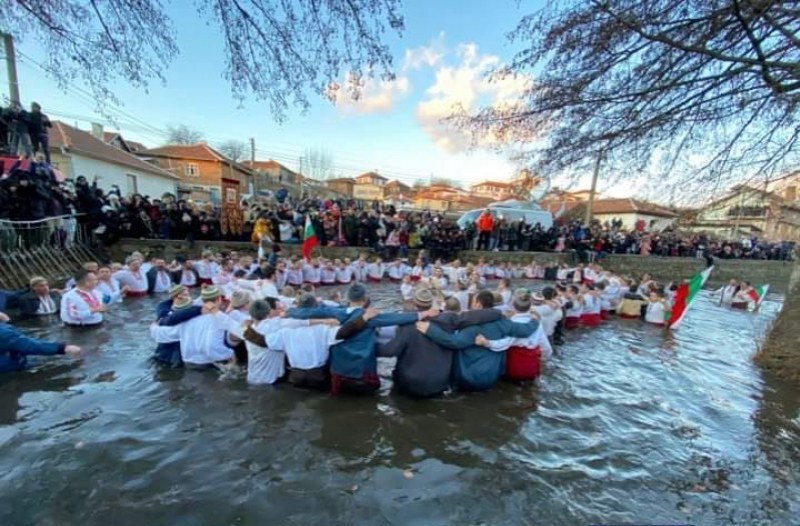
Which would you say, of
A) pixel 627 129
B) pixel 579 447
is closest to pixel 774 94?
pixel 627 129

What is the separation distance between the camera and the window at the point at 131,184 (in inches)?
1164

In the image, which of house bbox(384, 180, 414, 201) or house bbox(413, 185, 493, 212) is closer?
house bbox(413, 185, 493, 212)

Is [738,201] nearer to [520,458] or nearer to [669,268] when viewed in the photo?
[520,458]

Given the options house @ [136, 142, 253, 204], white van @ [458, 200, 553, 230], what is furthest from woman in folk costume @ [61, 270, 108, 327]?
house @ [136, 142, 253, 204]

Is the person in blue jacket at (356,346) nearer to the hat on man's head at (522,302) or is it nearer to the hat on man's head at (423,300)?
the hat on man's head at (423,300)

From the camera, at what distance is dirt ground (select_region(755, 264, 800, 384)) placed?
7048mm

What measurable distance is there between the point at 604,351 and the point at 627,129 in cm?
540

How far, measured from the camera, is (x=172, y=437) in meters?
4.19

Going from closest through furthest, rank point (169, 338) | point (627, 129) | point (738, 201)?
point (627, 129), point (738, 201), point (169, 338)

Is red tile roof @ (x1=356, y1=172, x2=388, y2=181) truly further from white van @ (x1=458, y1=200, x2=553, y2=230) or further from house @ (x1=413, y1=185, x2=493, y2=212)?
white van @ (x1=458, y1=200, x2=553, y2=230)

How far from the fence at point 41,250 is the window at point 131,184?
1891 centimetres

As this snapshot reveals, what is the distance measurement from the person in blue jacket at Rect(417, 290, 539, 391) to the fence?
1070 cm

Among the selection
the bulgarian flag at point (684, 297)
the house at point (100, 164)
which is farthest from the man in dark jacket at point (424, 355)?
the house at point (100, 164)

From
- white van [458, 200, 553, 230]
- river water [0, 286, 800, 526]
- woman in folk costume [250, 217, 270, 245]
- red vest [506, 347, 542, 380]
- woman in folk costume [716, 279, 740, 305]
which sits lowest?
woman in folk costume [716, 279, 740, 305]
